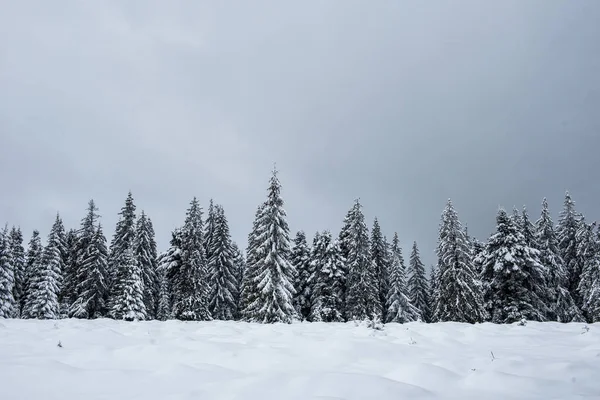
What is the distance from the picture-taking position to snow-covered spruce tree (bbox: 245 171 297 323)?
26.7 metres

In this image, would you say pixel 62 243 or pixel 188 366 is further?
pixel 62 243

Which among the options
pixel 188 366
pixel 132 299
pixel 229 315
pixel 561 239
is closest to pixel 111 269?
pixel 132 299

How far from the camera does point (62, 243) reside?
42969 millimetres

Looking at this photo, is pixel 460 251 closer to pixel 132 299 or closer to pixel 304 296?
pixel 304 296

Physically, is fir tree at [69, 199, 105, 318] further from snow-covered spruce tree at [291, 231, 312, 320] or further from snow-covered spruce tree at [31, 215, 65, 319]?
snow-covered spruce tree at [291, 231, 312, 320]

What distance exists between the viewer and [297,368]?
5547 millimetres

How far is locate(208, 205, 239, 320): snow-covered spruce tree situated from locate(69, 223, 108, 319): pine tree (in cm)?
1002

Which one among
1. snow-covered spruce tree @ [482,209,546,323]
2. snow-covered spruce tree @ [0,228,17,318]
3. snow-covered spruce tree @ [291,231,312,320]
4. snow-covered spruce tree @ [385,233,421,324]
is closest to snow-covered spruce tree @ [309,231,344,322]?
snow-covered spruce tree @ [291,231,312,320]

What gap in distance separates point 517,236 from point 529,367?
2792 centimetres

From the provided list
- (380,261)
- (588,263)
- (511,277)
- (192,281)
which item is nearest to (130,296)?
(192,281)

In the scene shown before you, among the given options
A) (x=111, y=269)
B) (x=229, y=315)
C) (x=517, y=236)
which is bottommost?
(x=229, y=315)

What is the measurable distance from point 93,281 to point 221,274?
39.0 feet

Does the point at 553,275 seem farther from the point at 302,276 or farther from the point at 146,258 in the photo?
the point at 146,258

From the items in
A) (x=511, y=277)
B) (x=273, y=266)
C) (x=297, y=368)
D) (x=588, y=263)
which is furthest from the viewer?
(x=588, y=263)
